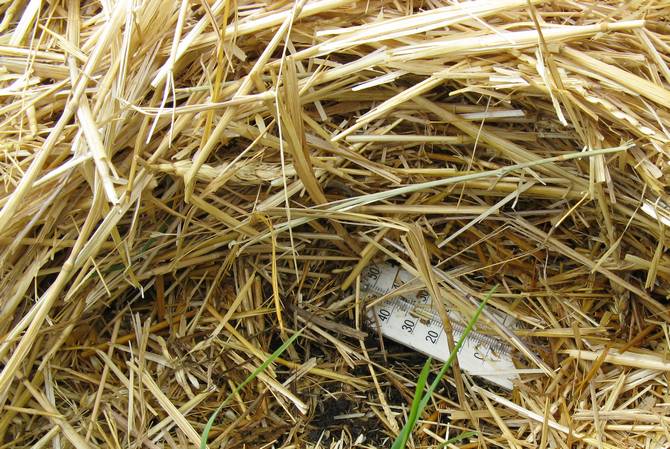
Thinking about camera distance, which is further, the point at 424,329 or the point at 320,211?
the point at 424,329

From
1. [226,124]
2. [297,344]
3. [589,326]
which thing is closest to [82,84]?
[226,124]

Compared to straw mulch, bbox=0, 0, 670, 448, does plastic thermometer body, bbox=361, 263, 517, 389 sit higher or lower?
lower

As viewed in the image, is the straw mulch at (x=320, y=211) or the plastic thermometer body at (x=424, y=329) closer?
the straw mulch at (x=320, y=211)

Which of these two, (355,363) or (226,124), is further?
(355,363)

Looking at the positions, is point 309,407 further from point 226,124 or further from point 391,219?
point 226,124

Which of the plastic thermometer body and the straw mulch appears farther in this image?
the plastic thermometer body
